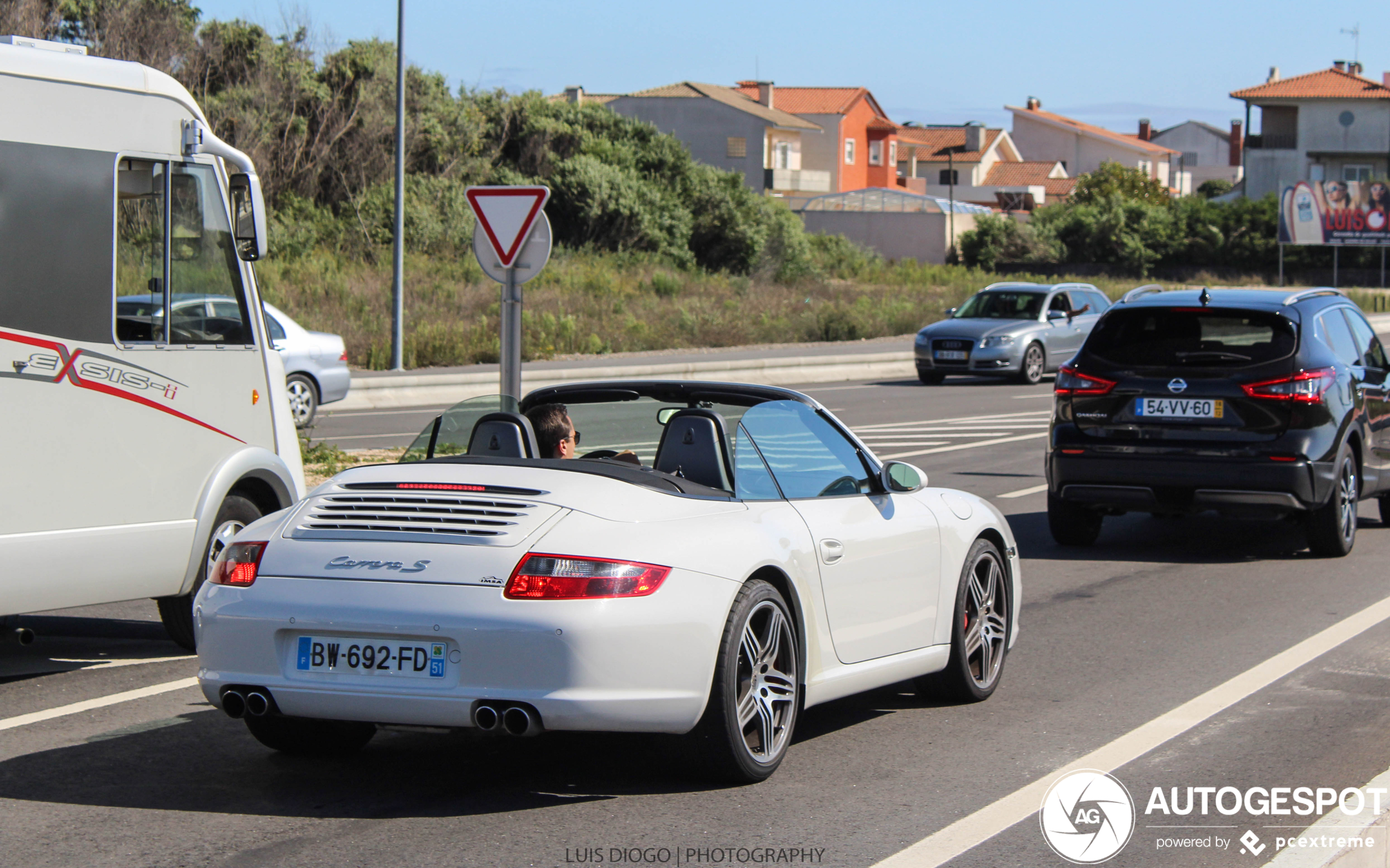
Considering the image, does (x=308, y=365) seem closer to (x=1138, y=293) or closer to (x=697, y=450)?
(x=1138, y=293)

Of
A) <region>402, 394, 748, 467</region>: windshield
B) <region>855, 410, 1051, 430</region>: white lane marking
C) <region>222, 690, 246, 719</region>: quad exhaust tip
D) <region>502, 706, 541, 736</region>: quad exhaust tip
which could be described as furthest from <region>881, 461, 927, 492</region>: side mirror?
<region>855, 410, 1051, 430</region>: white lane marking

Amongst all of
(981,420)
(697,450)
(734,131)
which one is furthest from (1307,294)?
(734,131)

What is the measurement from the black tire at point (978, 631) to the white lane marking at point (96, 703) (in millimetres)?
3234

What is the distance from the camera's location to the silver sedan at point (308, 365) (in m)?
19.6

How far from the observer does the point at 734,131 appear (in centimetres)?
9731

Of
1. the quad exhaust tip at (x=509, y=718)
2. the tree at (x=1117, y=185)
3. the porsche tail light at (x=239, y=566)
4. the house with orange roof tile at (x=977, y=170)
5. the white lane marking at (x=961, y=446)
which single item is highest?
the house with orange roof tile at (x=977, y=170)

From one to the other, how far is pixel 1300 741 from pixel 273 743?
3760 mm

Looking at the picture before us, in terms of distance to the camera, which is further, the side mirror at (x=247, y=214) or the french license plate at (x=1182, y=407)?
the french license plate at (x=1182, y=407)

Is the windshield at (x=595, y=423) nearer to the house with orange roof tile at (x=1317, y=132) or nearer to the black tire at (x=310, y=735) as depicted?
the black tire at (x=310, y=735)

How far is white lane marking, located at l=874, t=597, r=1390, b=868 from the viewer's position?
15.7ft

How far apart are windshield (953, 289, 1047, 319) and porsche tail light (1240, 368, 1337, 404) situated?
63.1 feet

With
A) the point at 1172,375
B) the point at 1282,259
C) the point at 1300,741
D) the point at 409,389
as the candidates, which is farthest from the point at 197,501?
the point at 1282,259

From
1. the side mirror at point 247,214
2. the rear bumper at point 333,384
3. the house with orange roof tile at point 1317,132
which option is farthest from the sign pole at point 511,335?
the house with orange roof tile at point 1317,132

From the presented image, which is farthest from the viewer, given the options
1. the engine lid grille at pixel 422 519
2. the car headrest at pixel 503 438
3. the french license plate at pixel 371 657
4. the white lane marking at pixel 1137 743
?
the car headrest at pixel 503 438
